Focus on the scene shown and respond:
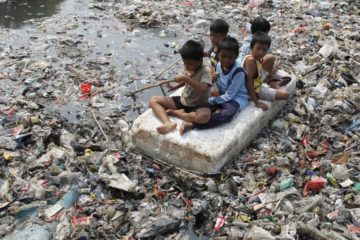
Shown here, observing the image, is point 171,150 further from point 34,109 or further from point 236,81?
point 34,109

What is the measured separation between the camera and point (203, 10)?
26.3 feet

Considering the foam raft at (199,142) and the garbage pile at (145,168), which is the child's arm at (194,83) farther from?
the garbage pile at (145,168)

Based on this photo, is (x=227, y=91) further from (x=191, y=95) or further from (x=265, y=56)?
(x=265, y=56)

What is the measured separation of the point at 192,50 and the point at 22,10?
206 inches

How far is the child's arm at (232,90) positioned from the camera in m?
3.99

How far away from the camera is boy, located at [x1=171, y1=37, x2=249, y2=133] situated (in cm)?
383

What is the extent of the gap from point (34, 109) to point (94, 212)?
74.2 inches

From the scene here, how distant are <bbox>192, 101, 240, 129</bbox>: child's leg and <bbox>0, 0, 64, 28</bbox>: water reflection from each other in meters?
4.58

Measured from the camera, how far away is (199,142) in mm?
3689

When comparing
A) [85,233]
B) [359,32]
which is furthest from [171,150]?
[359,32]

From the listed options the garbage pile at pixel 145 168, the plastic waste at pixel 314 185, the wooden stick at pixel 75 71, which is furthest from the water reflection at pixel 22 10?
the plastic waste at pixel 314 185

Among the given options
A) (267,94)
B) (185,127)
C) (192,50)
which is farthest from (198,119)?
(267,94)

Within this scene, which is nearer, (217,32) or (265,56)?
(217,32)

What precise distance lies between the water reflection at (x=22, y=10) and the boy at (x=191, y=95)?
163 inches
